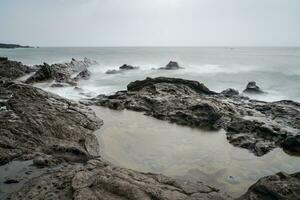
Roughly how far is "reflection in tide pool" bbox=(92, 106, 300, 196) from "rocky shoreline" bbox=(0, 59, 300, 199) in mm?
529

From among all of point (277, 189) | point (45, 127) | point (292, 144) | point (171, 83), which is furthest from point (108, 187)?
point (171, 83)

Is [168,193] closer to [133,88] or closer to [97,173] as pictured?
[97,173]

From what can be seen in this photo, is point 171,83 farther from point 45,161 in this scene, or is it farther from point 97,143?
point 45,161

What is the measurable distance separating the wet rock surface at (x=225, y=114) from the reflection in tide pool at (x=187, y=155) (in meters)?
0.56

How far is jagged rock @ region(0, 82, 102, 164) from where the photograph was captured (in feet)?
27.5

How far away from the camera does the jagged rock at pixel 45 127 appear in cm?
838

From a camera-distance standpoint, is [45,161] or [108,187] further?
[45,161]

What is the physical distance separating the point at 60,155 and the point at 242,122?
7909mm

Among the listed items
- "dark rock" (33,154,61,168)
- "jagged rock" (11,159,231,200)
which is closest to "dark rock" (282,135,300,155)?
"jagged rock" (11,159,231,200)

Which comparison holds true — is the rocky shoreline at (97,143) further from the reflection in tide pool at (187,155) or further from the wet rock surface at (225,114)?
the reflection in tide pool at (187,155)

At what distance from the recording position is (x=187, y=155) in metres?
9.84

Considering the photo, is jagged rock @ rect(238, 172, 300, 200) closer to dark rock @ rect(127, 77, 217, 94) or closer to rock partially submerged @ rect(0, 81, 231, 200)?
rock partially submerged @ rect(0, 81, 231, 200)

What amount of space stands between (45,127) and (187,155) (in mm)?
4888

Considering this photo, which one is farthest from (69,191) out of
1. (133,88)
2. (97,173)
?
(133,88)
